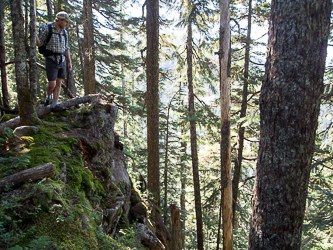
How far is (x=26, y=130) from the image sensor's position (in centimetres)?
400

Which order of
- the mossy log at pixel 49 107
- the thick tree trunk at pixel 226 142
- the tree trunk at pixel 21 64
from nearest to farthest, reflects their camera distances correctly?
the tree trunk at pixel 21 64 < the mossy log at pixel 49 107 < the thick tree trunk at pixel 226 142

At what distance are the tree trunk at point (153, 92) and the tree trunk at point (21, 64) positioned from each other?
3756 millimetres

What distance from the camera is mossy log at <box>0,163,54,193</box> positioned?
2.63m

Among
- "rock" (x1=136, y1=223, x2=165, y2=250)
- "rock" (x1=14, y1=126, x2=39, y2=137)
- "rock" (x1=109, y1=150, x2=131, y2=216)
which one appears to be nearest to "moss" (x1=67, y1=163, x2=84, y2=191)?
"rock" (x1=14, y1=126, x2=39, y2=137)

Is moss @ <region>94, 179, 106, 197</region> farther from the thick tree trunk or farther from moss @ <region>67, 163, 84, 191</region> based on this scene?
the thick tree trunk

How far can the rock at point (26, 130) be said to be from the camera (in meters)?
3.88

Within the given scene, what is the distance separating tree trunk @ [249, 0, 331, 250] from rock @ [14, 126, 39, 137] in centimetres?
412

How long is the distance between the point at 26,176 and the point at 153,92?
5.02m

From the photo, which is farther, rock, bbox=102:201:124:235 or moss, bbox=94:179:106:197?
moss, bbox=94:179:106:197

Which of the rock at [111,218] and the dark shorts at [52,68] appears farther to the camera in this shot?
the dark shorts at [52,68]

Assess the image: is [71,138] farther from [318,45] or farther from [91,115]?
[318,45]

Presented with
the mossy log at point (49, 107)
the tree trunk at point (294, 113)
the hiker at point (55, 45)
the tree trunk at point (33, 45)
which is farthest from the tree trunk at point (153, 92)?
the tree trunk at point (294, 113)

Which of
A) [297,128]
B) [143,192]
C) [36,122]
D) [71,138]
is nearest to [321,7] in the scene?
[297,128]

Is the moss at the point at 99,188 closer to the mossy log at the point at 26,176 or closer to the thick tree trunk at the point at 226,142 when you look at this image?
the mossy log at the point at 26,176
